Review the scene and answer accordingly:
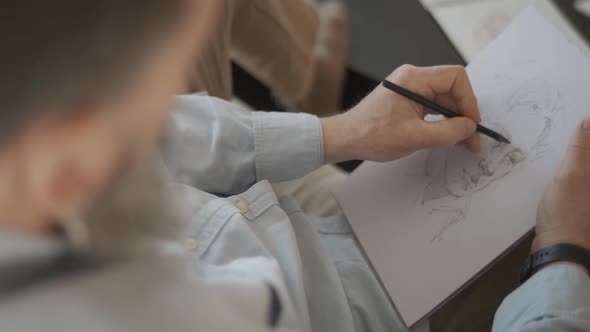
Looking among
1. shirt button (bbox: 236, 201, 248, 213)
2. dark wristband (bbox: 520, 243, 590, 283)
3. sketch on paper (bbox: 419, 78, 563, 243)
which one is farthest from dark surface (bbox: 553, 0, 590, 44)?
shirt button (bbox: 236, 201, 248, 213)

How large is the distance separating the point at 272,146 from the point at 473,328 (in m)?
0.35

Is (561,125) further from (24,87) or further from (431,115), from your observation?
(24,87)

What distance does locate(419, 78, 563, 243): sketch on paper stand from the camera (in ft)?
2.02

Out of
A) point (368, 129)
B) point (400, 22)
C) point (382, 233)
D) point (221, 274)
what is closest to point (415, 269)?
point (382, 233)

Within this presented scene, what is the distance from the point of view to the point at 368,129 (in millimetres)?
645

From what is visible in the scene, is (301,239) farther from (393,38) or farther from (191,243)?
(393,38)

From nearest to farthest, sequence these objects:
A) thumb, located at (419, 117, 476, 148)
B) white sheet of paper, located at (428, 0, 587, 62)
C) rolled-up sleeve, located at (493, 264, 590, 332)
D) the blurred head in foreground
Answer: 1. the blurred head in foreground
2. rolled-up sleeve, located at (493, 264, 590, 332)
3. thumb, located at (419, 117, 476, 148)
4. white sheet of paper, located at (428, 0, 587, 62)

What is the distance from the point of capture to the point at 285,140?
0.66m

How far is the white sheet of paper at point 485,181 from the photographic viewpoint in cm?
60

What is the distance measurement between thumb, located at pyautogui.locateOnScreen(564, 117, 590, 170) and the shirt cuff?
286 mm

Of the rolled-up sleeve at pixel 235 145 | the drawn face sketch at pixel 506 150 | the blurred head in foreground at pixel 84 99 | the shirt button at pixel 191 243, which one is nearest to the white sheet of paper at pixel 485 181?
the drawn face sketch at pixel 506 150

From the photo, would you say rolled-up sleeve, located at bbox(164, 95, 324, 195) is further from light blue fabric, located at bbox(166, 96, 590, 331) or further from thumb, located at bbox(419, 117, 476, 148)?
thumb, located at bbox(419, 117, 476, 148)

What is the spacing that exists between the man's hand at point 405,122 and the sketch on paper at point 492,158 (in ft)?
0.07

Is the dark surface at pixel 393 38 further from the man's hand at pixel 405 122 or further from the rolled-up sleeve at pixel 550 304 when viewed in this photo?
the rolled-up sleeve at pixel 550 304
